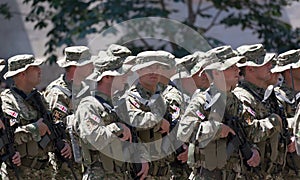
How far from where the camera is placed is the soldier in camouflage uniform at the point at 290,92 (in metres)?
9.21

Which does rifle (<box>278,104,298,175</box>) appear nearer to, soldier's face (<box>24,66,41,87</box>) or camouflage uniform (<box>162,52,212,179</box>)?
camouflage uniform (<box>162,52,212,179</box>)

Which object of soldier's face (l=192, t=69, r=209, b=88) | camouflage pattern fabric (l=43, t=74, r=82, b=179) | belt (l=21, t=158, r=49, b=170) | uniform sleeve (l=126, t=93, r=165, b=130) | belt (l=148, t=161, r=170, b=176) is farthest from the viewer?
camouflage pattern fabric (l=43, t=74, r=82, b=179)

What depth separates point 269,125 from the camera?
337 inches

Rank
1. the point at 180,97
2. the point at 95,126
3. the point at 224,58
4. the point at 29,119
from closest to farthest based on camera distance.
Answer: the point at 95,126
the point at 224,58
the point at 29,119
the point at 180,97

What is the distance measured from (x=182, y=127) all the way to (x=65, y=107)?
1.83 m

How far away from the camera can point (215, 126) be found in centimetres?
823

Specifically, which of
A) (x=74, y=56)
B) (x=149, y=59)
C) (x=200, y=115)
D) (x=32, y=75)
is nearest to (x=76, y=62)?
(x=74, y=56)

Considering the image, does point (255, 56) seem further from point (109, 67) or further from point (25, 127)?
point (25, 127)

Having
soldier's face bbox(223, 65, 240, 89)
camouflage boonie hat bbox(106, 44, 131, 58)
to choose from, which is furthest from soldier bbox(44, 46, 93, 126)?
soldier's face bbox(223, 65, 240, 89)

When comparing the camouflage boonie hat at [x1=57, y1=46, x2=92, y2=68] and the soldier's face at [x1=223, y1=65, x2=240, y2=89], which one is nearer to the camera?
the soldier's face at [x1=223, y1=65, x2=240, y2=89]

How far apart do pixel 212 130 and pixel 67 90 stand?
7.12 feet

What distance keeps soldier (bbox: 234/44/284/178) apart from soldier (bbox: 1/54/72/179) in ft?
5.84

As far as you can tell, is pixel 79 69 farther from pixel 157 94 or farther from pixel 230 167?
pixel 230 167

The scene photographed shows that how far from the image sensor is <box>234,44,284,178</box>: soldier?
857 centimetres
